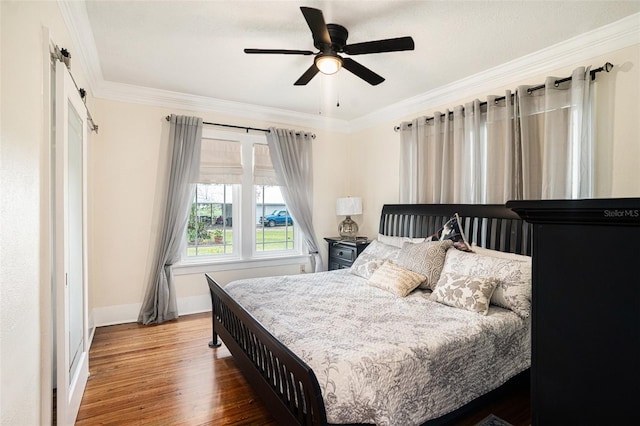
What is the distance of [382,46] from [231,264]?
10.6 feet

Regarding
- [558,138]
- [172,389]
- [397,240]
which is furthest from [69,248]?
[558,138]

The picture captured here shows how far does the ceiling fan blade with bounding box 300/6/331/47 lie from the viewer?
1822 millimetres

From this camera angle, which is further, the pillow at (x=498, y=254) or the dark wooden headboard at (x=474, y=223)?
the dark wooden headboard at (x=474, y=223)

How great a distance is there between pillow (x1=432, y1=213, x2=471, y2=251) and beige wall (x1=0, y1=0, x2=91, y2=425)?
290 cm

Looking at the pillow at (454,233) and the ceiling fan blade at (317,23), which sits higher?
the ceiling fan blade at (317,23)

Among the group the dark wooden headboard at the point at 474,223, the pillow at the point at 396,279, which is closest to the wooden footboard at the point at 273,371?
the pillow at the point at 396,279

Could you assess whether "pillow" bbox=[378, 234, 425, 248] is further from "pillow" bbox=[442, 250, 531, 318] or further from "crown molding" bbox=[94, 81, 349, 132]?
"crown molding" bbox=[94, 81, 349, 132]

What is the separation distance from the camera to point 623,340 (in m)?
0.48

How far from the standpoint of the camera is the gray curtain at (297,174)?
4.55 m

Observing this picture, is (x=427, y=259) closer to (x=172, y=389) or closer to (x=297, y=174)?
(x=172, y=389)

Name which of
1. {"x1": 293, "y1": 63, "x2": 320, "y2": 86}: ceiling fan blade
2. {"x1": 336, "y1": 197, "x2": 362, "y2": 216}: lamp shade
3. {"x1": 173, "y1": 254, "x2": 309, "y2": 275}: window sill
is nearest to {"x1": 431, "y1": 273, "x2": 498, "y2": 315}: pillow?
{"x1": 293, "y1": 63, "x2": 320, "y2": 86}: ceiling fan blade

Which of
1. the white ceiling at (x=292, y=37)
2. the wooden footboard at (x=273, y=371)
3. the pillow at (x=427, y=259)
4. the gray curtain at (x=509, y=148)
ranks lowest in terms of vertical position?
the wooden footboard at (x=273, y=371)

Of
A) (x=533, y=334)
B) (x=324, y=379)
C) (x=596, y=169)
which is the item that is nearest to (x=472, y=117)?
(x=596, y=169)

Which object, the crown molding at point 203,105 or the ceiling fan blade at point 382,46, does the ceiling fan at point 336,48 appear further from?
the crown molding at point 203,105
